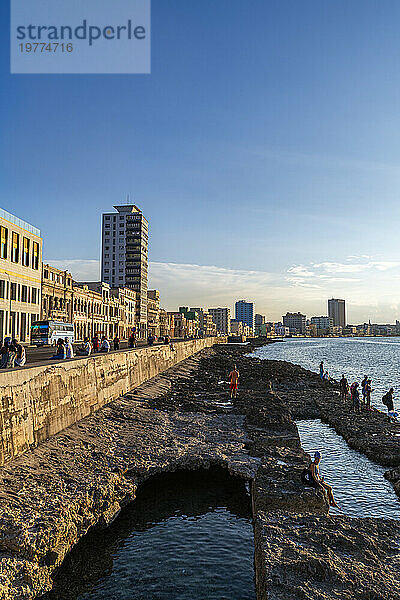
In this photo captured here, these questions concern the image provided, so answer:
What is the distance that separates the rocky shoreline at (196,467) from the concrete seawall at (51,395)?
0.55 meters

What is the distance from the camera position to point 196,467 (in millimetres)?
16531

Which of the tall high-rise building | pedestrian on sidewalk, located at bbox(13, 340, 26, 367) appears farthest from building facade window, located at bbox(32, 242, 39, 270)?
the tall high-rise building

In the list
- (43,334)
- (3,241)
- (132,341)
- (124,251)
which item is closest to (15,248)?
(3,241)

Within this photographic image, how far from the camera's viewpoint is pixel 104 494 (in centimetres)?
1313

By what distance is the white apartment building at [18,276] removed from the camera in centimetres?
4091

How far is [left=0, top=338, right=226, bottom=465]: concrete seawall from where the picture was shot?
1395 centimetres

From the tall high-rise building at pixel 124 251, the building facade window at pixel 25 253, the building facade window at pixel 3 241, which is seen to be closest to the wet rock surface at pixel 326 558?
the building facade window at pixel 3 241

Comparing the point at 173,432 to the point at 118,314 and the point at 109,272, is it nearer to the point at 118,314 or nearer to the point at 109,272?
the point at 118,314

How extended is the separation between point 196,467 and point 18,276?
33.8 m

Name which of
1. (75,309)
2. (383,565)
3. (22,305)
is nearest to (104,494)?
(383,565)

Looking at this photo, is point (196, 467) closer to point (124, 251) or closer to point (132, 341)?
point (132, 341)

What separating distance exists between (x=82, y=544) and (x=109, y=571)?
1.19m

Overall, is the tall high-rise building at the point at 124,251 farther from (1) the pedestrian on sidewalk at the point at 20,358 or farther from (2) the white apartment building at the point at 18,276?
(1) the pedestrian on sidewalk at the point at 20,358

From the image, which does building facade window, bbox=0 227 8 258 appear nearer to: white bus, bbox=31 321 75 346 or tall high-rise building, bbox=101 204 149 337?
white bus, bbox=31 321 75 346
